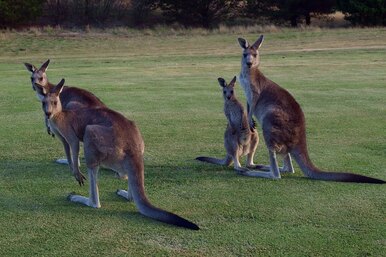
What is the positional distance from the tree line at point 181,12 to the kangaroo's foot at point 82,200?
42196mm

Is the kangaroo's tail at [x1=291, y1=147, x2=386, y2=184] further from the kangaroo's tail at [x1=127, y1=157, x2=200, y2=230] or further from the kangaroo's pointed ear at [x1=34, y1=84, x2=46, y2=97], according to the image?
the kangaroo's pointed ear at [x1=34, y1=84, x2=46, y2=97]

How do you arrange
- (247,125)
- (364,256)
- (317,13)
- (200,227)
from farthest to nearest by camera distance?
(317,13) → (247,125) → (200,227) → (364,256)

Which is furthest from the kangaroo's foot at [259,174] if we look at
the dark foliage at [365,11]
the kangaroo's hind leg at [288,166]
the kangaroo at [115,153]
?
the dark foliage at [365,11]

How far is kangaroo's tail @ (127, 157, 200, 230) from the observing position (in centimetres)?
542

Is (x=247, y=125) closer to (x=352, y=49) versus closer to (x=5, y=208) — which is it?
(x=5, y=208)

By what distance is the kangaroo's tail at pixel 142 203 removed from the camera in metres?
5.42

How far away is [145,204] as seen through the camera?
225 inches

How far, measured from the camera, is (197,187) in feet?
22.4

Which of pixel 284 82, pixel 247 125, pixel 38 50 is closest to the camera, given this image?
pixel 247 125

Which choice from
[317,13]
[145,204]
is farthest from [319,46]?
[145,204]

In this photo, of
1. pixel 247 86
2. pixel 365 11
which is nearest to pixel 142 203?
pixel 247 86

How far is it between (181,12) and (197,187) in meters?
47.2

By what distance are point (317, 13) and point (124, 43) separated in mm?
20904

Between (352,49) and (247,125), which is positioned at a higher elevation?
(247,125)
